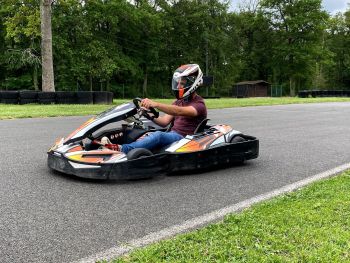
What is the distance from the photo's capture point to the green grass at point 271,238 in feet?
8.57

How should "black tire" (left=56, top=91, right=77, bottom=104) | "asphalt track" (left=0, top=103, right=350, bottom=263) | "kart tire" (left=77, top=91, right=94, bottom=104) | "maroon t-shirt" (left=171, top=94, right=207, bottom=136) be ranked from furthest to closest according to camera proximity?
"kart tire" (left=77, top=91, right=94, bottom=104)
"black tire" (left=56, top=91, right=77, bottom=104)
"maroon t-shirt" (left=171, top=94, right=207, bottom=136)
"asphalt track" (left=0, top=103, right=350, bottom=263)

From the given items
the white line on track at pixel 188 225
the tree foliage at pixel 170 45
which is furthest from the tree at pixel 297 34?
the white line on track at pixel 188 225

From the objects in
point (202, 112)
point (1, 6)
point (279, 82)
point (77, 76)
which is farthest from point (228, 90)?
point (202, 112)

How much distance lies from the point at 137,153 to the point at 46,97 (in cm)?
1461

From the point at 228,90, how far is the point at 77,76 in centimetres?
2379

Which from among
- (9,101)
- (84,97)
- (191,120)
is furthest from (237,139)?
(9,101)

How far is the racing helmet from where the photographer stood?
532 cm

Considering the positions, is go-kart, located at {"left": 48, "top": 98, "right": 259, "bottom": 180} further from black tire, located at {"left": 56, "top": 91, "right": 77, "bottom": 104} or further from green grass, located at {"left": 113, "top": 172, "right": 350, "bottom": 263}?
black tire, located at {"left": 56, "top": 91, "right": 77, "bottom": 104}

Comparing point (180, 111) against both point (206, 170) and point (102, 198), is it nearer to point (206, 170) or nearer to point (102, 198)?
point (206, 170)

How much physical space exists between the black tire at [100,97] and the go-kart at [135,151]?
1346 cm

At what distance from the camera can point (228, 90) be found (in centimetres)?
5588

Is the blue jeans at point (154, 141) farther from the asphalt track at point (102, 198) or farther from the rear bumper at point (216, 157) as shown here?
the asphalt track at point (102, 198)

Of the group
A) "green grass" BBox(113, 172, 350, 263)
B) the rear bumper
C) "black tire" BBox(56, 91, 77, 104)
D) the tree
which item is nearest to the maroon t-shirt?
Answer: the rear bumper

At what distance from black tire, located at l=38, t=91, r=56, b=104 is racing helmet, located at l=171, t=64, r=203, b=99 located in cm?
1389
